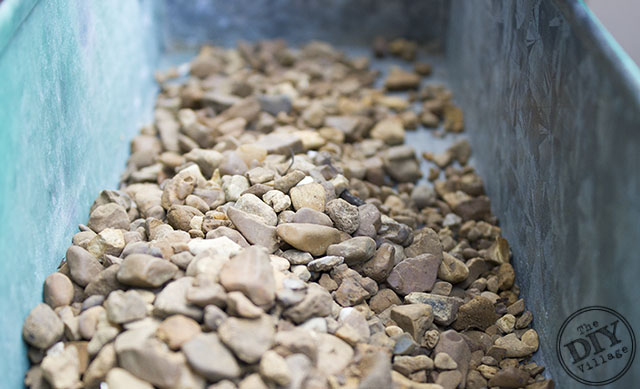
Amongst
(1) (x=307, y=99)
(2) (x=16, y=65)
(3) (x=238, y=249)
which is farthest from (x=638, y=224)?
(1) (x=307, y=99)

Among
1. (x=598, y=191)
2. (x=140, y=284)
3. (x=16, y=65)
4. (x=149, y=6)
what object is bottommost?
(x=598, y=191)

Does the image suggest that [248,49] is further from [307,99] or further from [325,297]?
[325,297]

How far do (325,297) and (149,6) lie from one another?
181 cm

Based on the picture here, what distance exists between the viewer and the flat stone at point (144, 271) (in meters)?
1.45

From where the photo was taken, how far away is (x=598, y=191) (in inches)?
52.1

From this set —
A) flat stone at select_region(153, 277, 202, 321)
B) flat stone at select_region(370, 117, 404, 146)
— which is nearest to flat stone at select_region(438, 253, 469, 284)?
flat stone at select_region(153, 277, 202, 321)

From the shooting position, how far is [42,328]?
54.5 inches

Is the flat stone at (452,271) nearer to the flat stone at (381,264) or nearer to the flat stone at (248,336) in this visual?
the flat stone at (381,264)

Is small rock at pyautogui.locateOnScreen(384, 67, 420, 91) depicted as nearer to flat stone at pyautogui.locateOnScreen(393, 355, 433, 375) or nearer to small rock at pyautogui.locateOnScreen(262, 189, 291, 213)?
small rock at pyautogui.locateOnScreen(262, 189, 291, 213)

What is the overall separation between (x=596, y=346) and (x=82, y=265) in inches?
44.0

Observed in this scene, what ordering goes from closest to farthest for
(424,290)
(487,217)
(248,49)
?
(424,290) < (487,217) < (248,49)

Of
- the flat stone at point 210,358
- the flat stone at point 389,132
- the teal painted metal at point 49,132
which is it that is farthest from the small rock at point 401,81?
the flat stone at point 210,358

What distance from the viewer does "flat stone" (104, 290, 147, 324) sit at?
55.1 inches

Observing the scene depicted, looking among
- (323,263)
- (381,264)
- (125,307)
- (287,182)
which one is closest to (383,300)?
(381,264)
